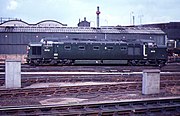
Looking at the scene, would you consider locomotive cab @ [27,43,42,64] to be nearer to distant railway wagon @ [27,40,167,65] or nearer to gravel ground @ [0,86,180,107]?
distant railway wagon @ [27,40,167,65]

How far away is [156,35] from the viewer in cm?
5506

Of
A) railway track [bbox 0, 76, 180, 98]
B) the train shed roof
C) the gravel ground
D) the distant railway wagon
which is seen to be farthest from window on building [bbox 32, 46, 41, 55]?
the gravel ground

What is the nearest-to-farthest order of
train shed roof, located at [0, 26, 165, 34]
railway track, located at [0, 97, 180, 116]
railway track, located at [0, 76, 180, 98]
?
railway track, located at [0, 97, 180, 116] → railway track, located at [0, 76, 180, 98] → train shed roof, located at [0, 26, 165, 34]

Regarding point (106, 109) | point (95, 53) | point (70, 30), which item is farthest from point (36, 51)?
point (106, 109)

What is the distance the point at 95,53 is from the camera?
118 ft

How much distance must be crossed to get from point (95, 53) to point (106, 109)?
2390cm

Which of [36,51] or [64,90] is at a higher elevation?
[36,51]

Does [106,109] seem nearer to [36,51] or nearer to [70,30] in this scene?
[36,51]

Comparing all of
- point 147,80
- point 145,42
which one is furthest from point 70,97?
point 145,42

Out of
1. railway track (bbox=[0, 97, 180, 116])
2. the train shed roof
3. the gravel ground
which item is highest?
the train shed roof

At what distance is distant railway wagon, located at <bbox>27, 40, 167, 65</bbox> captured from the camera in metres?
34.4

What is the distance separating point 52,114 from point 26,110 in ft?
4.30

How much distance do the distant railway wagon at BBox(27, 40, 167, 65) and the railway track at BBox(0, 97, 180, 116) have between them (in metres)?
22.6

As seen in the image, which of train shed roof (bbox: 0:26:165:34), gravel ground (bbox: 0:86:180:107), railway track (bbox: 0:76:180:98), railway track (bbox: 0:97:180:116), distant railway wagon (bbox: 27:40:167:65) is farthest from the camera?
train shed roof (bbox: 0:26:165:34)
